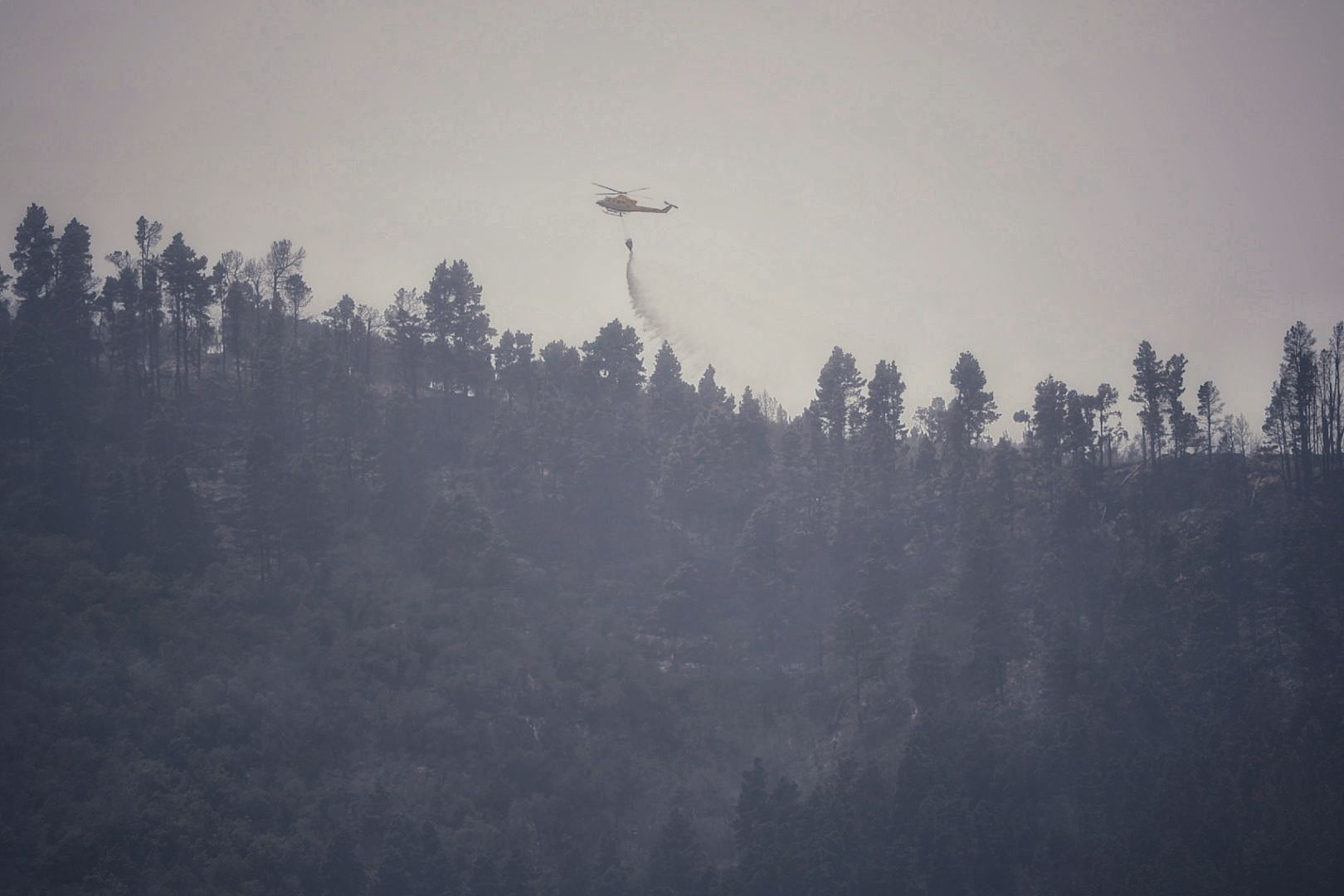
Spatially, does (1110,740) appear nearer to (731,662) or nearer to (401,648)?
(731,662)

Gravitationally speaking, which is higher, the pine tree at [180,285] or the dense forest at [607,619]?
the pine tree at [180,285]

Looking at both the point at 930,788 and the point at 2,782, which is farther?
the point at 930,788

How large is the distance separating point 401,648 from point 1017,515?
183 feet

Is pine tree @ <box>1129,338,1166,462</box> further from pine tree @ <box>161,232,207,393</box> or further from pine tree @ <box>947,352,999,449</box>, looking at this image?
pine tree @ <box>161,232,207,393</box>

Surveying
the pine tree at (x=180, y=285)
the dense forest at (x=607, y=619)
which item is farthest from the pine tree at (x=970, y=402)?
the pine tree at (x=180, y=285)

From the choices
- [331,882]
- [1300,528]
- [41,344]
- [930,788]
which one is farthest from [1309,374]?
[41,344]

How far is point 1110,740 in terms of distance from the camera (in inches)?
3351

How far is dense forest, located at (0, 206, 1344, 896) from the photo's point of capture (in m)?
77.8

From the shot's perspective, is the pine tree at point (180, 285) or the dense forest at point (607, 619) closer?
the dense forest at point (607, 619)

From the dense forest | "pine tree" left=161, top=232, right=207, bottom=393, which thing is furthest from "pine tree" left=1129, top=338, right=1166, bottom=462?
"pine tree" left=161, top=232, right=207, bottom=393

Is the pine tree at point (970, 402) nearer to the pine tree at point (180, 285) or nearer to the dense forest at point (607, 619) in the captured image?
the dense forest at point (607, 619)

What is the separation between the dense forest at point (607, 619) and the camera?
255ft

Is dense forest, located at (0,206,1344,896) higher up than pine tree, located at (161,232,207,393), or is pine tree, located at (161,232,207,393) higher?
pine tree, located at (161,232,207,393)

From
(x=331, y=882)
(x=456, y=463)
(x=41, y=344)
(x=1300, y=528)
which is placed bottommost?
(x=331, y=882)
